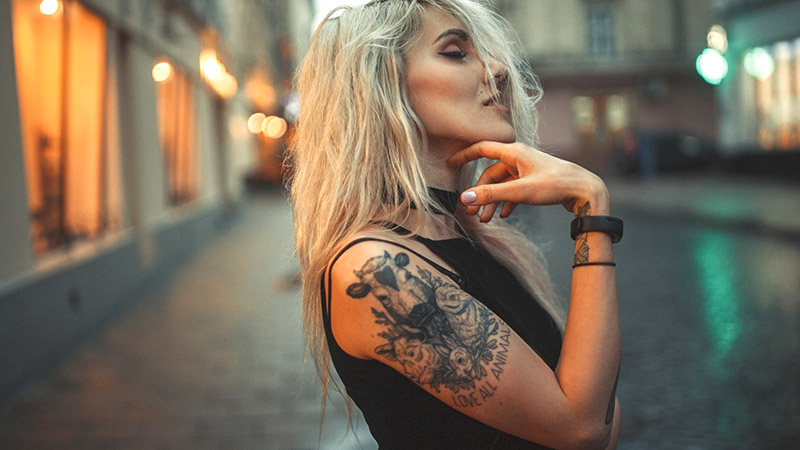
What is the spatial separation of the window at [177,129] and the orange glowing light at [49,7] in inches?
164

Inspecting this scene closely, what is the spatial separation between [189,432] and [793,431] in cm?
334

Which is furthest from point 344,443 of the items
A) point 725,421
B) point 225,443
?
point 725,421

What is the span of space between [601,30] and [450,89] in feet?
123

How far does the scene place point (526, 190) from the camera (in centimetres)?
156

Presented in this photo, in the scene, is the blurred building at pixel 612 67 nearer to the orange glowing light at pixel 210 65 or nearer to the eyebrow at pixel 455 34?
the orange glowing light at pixel 210 65

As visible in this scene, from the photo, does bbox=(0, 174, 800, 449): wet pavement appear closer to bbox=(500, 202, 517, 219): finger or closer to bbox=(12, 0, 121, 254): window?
bbox=(500, 202, 517, 219): finger

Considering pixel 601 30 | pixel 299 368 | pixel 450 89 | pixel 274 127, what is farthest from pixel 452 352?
pixel 601 30

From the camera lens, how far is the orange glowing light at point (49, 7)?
662 cm

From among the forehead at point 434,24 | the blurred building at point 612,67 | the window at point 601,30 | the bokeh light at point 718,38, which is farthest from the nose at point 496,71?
the window at point 601,30

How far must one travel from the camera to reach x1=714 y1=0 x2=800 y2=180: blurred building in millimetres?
19078

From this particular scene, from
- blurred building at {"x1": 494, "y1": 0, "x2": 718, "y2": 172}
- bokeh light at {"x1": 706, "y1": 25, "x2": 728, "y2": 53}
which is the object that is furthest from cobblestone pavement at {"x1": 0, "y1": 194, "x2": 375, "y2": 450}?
blurred building at {"x1": 494, "y1": 0, "x2": 718, "y2": 172}

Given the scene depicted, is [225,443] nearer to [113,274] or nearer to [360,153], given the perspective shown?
[360,153]

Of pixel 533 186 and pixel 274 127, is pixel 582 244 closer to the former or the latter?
pixel 533 186

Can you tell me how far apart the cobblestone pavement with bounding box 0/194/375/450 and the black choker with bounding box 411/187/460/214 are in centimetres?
58
